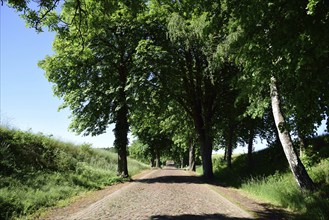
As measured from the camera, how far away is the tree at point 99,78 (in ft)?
79.3

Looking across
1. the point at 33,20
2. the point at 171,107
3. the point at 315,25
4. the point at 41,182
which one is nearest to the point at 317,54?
the point at 315,25

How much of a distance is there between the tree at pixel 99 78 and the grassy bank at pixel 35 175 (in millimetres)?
3017

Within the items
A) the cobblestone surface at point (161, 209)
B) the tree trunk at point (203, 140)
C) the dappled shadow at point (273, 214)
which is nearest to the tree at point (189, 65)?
the tree trunk at point (203, 140)

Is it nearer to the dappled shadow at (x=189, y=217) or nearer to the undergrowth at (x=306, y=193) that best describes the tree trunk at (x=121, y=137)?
the undergrowth at (x=306, y=193)

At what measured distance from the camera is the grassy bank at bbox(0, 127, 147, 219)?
10.6 m

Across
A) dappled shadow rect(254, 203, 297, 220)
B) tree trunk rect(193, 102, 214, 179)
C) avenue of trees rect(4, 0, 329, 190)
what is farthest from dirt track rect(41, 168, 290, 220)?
tree trunk rect(193, 102, 214, 179)

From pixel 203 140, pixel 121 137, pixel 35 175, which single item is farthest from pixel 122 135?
pixel 35 175

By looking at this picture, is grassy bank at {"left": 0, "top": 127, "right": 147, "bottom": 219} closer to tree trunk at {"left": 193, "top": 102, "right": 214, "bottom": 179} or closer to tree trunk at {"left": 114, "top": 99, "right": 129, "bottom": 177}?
tree trunk at {"left": 114, "top": 99, "right": 129, "bottom": 177}

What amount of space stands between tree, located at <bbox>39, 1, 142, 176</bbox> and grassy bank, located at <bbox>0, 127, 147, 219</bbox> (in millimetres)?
3017

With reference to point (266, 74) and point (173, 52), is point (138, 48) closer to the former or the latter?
point (173, 52)

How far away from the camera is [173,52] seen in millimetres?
24984

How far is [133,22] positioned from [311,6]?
63.8 feet

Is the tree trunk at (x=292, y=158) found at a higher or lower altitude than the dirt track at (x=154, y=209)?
higher

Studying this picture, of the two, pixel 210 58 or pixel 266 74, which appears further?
pixel 210 58
